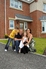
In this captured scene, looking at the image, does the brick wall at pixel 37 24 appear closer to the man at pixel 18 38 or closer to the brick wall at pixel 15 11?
the brick wall at pixel 15 11

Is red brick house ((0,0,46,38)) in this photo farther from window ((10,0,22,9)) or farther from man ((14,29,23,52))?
man ((14,29,23,52))

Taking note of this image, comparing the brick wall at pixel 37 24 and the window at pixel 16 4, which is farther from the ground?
the window at pixel 16 4

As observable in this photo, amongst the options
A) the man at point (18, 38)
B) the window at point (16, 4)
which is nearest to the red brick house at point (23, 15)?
the window at point (16, 4)

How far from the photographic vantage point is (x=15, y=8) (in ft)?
84.2

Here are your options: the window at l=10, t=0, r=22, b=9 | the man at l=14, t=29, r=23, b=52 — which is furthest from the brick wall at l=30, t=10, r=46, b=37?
the man at l=14, t=29, r=23, b=52

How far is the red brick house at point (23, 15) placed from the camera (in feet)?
78.4

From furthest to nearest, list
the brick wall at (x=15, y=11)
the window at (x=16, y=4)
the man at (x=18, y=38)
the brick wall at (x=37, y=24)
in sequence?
1. the brick wall at (x=37, y=24)
2. the window at (x=16, y=4)
3. the brick wall at (x=15, y=11)
4. the man at (x=18, y=38)

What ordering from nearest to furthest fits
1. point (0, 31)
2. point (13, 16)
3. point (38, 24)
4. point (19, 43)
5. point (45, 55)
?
point (45, 55) → point (19, 43) → point (0, 31) → point (13, 16) → point (38, 24)

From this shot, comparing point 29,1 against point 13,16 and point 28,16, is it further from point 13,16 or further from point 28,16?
point 13,16

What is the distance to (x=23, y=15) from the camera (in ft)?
88.8

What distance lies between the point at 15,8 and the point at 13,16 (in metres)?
1.41

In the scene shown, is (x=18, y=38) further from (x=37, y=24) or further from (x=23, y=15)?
(x=23, y=15)

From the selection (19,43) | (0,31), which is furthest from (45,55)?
(0,31)

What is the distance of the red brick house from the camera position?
23891 mm
